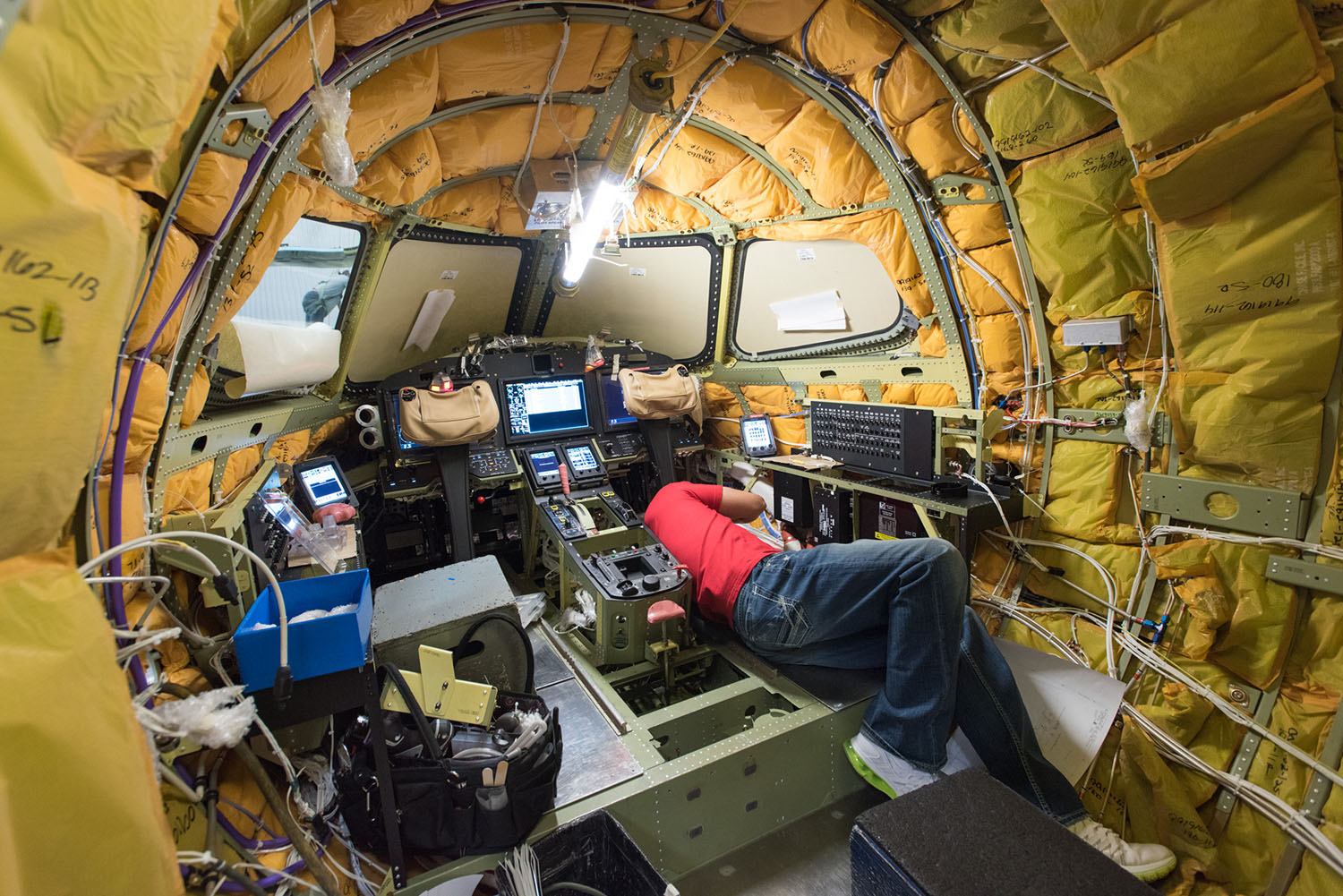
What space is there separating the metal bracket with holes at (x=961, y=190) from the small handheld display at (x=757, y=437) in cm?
205

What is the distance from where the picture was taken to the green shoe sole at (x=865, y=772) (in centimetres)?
223

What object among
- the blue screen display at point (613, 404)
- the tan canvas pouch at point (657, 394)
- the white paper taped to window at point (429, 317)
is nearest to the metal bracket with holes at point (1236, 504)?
the tan canvas pouch at point (657, 394)

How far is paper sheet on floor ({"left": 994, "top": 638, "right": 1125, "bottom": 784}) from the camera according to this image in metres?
2.29

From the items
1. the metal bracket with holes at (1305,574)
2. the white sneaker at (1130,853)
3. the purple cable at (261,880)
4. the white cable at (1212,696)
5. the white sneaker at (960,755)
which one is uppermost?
the metal bracket with holes at (1305,574)

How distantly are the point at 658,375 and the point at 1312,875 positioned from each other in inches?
156

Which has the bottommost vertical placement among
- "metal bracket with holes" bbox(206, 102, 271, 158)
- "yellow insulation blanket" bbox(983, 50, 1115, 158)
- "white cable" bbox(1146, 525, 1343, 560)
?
"white cable" bbox(1146, 525, 1343, 560)

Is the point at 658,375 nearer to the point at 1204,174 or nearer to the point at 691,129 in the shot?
the point at 691,129

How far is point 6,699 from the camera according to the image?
31.0 inches

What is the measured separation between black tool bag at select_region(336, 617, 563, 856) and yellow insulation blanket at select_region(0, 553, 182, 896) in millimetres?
698

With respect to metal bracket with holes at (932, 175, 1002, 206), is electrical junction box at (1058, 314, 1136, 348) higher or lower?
lower

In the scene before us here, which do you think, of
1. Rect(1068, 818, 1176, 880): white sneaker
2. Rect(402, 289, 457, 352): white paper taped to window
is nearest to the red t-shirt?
Rect(1068, 818, 1176, 880): white sneaker

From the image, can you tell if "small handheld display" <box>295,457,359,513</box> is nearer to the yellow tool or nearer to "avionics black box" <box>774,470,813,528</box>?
the yellow tool

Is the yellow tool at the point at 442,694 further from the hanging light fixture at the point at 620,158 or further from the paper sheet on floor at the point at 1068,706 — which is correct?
the hanging light fixture at the point at 620,158

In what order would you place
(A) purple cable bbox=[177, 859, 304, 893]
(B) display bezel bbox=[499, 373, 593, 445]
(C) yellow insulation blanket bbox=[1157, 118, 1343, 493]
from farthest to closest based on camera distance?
(B) display bezel bbox=[499, 373, 593, 445] < (C) yellow insulation blanket bbox=[1157, 118, 1343, 493] < (A) purple cable bbox=[177, 859, 304, 893]
